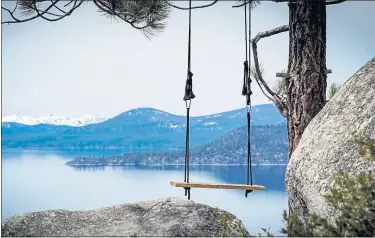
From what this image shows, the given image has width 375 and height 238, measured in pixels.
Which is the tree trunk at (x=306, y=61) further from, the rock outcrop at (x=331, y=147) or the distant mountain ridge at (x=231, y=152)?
the distant mountain ridge at (x=231, y=152)

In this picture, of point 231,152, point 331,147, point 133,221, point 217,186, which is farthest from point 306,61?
point 231,152

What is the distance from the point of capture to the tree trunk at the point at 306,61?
3.54 m

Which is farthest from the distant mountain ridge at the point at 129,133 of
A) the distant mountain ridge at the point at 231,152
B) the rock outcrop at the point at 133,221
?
the rock outcrop at the point at 133,221

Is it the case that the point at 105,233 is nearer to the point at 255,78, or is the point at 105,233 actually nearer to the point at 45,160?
the point at 255,78

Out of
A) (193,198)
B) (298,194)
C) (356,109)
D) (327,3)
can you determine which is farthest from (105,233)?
(327,3)

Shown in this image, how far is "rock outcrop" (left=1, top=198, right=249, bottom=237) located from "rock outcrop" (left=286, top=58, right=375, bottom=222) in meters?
0.87

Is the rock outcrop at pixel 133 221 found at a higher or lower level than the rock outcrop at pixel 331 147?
lower

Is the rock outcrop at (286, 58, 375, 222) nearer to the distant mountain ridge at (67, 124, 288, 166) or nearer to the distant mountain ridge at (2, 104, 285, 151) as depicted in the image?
the distant mountain ridge at (67, 124, 288, 166)

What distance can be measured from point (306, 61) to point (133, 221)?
4.52 ft

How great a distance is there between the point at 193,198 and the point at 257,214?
3.47 ft

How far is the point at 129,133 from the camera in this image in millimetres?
32562

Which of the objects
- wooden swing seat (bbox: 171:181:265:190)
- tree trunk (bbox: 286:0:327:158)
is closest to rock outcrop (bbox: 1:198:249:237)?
wooden swing seat (bbox: 171:181:265:190)

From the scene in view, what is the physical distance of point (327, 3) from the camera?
365cm

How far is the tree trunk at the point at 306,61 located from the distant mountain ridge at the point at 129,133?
1030 inches
